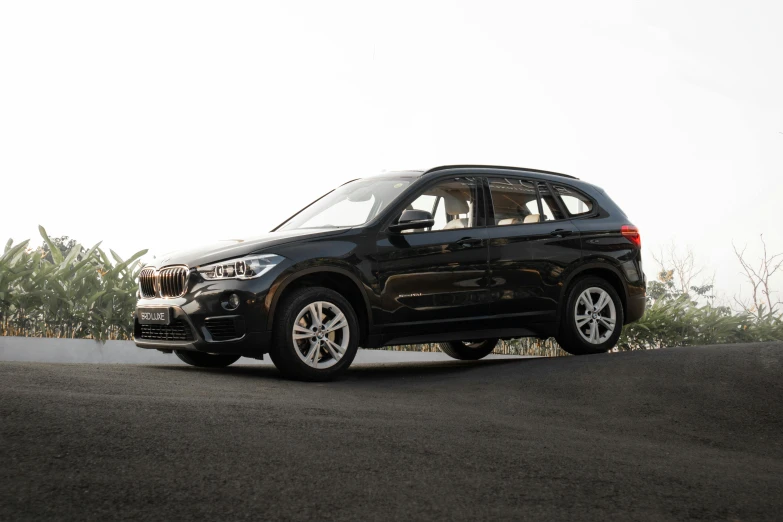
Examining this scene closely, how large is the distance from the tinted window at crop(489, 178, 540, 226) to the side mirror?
45.3 inches

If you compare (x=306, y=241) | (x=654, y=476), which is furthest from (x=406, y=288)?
(x=654, y=476)

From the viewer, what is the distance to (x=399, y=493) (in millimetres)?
3721

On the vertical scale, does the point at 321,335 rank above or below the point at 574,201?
below

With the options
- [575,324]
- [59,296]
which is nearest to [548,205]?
[575,324]

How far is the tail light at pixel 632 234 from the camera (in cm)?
989

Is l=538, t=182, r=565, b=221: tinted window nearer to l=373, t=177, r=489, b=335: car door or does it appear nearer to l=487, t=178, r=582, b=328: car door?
l=487, t=178, r=582, b=328: car door

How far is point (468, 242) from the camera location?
8570 millimetres

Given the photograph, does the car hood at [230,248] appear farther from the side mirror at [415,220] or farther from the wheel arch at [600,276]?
the wheel arch at [600,276]

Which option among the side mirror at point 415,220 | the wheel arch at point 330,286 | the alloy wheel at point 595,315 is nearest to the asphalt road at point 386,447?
the wheel arch at point 330,286

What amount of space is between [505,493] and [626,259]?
6.40 metres

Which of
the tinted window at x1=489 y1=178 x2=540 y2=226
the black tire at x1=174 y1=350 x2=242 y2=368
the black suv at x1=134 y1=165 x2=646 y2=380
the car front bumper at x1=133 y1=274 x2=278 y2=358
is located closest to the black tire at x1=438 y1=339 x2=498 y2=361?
the black suv at x1=134 y1=165 x2=646 y2=380

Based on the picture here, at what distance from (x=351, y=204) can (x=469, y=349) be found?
337 cm

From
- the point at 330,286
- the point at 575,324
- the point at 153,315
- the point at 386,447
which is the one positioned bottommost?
the point at 386,447

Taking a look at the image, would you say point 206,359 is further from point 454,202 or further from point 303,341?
point 454,202
